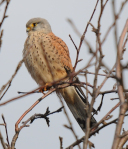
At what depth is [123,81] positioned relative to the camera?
1.18m

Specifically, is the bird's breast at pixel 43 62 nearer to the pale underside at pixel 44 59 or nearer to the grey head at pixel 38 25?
the pale underside at pixel 44 59

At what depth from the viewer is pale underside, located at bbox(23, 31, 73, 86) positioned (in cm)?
384

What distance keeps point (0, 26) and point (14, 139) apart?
698 millimetres

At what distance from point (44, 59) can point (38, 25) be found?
0.79 metres

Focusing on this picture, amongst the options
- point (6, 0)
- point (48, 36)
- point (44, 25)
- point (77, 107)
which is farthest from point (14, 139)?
point (44, 25)

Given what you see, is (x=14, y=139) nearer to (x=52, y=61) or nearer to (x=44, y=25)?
(x=52, y=61)

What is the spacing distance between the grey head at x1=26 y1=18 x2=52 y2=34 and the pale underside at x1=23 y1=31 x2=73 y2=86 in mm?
267

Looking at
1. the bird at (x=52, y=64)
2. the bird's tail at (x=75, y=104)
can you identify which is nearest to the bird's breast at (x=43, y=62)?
the bird at (x=52, y=64)

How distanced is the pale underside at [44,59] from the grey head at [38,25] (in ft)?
0.88

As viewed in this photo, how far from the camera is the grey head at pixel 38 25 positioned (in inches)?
170

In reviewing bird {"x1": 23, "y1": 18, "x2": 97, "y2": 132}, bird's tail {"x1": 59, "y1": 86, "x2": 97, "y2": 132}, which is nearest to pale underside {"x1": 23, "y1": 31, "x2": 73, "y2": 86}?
bird {"x1": 23, "y1": 18, "x2": 97, "y2": 132}

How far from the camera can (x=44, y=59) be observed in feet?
12.5

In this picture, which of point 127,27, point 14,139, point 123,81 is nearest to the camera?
point 123,81

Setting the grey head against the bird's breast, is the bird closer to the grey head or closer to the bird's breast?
the bird's breast
